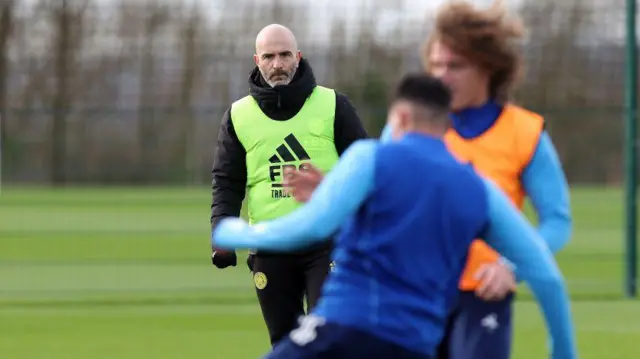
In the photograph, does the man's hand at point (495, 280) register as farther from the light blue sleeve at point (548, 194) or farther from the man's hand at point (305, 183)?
the man's hand at point (305, 183)

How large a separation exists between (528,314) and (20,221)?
8028mm

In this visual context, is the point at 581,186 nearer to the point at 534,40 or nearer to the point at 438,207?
the point at 534,40

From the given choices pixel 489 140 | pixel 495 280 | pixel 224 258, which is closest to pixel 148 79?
pixel 224 258

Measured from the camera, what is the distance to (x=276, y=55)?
669 centimetres

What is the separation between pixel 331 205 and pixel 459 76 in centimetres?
104

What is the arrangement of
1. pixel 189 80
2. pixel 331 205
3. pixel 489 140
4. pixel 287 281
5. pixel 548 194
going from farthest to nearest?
1. pixel 189 80
2. pixel 287 281
3. pixel 489 140
4. pixel 548 194
5. pixel 331 205

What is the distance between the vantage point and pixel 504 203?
12.3ft

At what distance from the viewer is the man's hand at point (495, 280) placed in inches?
159

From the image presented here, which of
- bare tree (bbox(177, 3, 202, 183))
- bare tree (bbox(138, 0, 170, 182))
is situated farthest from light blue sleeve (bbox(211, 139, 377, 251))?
bare tree (bbox(177, 3, 202, 183))

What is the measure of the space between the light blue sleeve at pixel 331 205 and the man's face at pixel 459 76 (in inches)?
31.8

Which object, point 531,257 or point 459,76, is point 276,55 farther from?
point 531,257

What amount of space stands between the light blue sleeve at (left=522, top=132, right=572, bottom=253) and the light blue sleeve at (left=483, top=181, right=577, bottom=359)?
418mm

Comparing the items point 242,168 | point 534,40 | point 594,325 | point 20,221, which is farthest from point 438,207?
point 534,40

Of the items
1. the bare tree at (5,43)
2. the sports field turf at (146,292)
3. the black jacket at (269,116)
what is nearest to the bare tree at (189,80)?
the sports field turf at (146,292)
